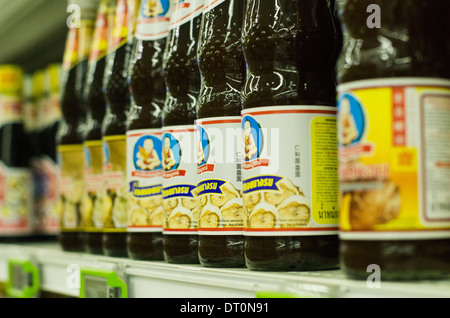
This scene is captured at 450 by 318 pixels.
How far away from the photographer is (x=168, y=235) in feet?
4.16

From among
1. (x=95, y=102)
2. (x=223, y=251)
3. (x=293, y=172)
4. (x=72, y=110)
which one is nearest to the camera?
(x=293, y=172)

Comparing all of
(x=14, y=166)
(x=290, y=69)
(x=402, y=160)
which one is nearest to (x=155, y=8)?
(x=290, y=69)

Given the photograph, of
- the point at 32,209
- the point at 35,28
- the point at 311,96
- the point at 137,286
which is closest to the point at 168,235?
the point at 137,286

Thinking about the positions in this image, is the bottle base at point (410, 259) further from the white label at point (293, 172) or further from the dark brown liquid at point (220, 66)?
the dark brown liquid at point (220, 66)

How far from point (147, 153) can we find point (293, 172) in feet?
1.56

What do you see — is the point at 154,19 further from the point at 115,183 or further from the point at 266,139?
the point at 266,139

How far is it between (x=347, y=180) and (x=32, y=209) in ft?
5.45

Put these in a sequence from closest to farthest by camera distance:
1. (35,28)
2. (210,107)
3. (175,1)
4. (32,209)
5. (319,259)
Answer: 1. (319,259)
2. (210,107)
3. (175,1)
4. (32,209)
5. (35,28)

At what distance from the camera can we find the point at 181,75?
135 centimetres

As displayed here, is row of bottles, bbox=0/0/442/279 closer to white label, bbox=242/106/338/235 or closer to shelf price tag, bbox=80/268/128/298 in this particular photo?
white label, bbox=242/106/338/235

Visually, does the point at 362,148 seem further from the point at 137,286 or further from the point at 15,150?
the point at 15,150

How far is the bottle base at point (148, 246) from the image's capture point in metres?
1.37

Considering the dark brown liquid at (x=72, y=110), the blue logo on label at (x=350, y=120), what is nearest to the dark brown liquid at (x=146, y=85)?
the dark brown liquid at (x=72, y=110)

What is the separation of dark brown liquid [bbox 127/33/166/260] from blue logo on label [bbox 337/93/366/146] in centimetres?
64
